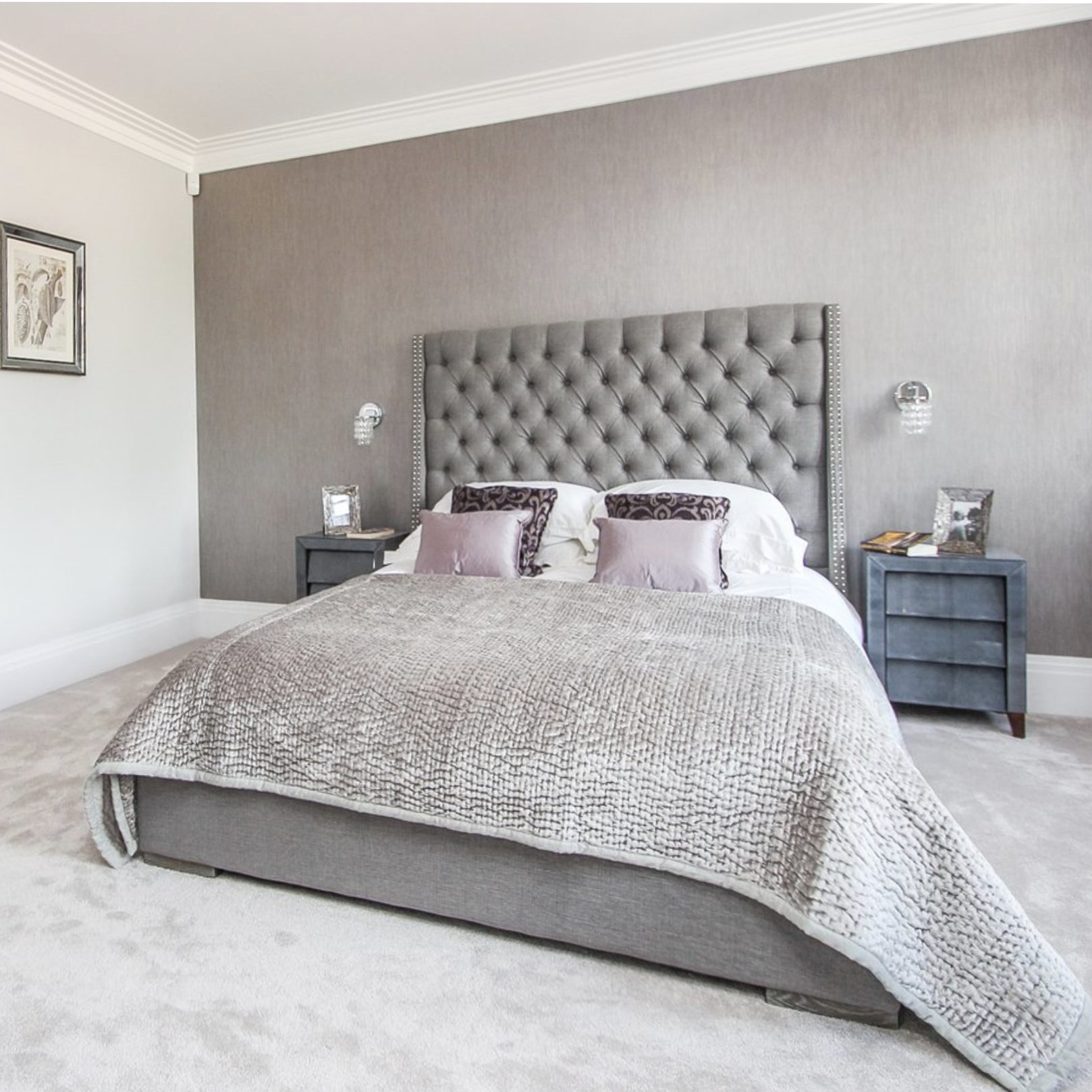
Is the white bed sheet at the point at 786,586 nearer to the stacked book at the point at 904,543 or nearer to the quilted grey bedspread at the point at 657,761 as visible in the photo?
the stacked book at the point at 904,543

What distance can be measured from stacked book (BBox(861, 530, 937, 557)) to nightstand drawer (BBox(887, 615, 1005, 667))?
9.3 inches

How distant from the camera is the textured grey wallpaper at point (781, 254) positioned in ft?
9.93

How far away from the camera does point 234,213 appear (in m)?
4.22

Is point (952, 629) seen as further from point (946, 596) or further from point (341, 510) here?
point (341, 510)

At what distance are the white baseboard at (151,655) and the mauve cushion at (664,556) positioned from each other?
57.0 inches

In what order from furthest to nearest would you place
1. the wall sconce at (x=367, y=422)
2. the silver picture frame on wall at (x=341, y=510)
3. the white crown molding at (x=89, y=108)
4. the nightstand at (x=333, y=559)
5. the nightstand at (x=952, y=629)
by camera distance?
the wall sconce at (x=367, y=422), the silver picture frame on wall at (x=341, y=510), the nightstand at (x=333, y=559), the white crown molding at (x=89, y=108), the nightstand at (x=952, y=629)

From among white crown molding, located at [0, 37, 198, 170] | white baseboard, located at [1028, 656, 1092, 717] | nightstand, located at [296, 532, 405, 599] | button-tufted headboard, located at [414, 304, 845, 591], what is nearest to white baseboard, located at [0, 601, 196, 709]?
nightstand, located at [296, 532, 405, 599]

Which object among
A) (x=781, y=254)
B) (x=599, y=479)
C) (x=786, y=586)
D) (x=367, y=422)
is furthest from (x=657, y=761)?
(x=367, y=422)

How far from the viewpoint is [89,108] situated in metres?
3.63

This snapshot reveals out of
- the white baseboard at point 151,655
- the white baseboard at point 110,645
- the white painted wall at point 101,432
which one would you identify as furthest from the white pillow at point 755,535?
the white painted wall at point 101,432

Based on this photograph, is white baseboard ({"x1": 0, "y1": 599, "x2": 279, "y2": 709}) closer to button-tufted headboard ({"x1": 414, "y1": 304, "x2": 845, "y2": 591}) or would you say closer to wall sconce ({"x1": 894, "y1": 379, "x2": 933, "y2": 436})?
button-tufted headboard ({"x1": 414, "y1": 304, "x2": 845, "y2": 591})

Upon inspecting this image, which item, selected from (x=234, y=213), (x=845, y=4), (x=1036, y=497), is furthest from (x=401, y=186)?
(x=1036, y=497)

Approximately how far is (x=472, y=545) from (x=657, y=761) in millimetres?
1551

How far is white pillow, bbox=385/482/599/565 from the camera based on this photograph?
3.23m
